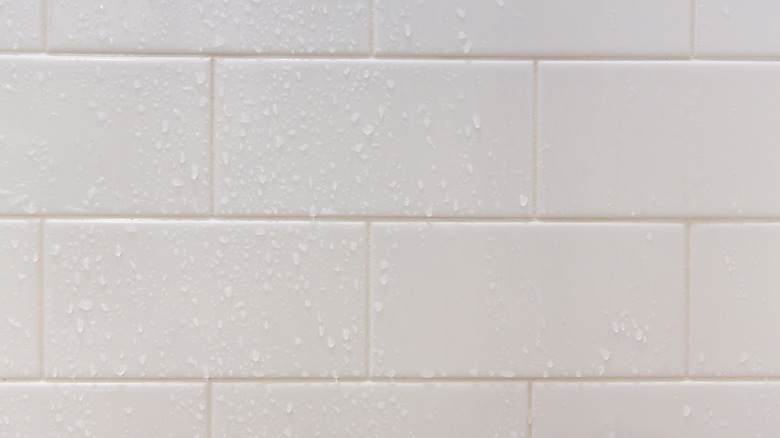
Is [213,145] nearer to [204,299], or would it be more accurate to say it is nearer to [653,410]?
[204,299]

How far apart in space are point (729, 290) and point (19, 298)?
82 centimetres

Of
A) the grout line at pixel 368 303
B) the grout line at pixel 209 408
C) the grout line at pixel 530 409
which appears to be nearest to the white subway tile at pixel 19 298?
the grout line at pixel 209 408

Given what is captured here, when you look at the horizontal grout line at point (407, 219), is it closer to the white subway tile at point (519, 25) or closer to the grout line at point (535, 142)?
the grout line at point (535, 142)

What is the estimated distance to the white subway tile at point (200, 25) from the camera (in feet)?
2.29

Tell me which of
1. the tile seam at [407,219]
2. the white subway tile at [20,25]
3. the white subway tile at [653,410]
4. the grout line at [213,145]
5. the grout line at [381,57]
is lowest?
the white subway tile at [653,410]

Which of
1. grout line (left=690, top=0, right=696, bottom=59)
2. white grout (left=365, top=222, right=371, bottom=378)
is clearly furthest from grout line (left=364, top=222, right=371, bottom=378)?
grout line (left=690, top=0, right=696, bottom=59)

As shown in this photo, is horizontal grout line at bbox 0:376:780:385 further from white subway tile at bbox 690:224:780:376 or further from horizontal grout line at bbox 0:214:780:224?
horizontal grout line at bbox 0:214:780:224

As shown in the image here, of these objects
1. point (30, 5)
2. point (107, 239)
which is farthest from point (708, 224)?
point (30, 5)

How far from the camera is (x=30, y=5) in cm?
70

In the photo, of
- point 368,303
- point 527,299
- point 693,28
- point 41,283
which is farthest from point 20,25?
point 693,28

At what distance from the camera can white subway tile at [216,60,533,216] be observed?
70 centimetres

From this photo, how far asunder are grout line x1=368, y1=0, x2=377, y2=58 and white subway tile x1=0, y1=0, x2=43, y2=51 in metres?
0.38

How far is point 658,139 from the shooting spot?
0.72 meters

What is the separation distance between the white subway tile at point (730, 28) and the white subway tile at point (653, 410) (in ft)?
1.29
